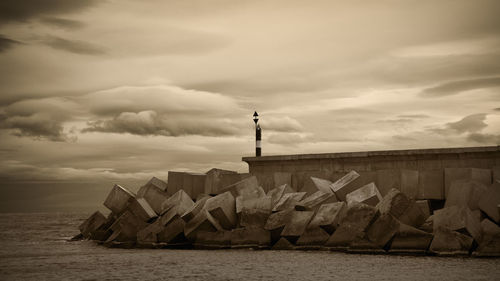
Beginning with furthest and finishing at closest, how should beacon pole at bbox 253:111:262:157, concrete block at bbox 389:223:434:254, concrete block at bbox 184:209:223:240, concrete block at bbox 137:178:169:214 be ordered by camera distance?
beacon pole at bbox 253:111:262:157, concrete block at bbox 137:178:169:214, concrete block at bbox 184:209:223:240, concrete block at bbox 389:223:434:254

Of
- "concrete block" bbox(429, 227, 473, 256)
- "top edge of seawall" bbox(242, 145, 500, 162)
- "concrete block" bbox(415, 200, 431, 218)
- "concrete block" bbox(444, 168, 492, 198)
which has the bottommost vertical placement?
"concrete block" bbox(429, 227, 473, 256)

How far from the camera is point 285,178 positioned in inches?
627

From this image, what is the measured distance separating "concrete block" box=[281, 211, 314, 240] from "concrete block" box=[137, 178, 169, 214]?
401 centimetres

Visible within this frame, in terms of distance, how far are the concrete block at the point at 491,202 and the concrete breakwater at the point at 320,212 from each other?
0.02 metres

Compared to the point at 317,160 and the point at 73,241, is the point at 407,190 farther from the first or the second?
the point at 73,241

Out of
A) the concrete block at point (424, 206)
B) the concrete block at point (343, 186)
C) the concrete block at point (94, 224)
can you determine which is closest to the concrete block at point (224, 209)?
the concrete block at point (343, 186)

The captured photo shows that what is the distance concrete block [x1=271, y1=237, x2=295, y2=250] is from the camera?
12.7m

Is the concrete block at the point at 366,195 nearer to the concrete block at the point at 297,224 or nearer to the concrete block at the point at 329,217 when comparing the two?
the concrete block at the point at 329,217

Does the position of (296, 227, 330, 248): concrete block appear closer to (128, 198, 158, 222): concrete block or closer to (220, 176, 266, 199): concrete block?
(220, 176, 266, 199): concrete block

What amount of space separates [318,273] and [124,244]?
6318 mm

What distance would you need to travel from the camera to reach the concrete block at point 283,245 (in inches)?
500

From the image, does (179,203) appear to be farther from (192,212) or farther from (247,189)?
(247,189)

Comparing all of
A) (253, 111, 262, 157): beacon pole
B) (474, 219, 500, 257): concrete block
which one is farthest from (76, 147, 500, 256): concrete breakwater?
(253, 111, 262, 157): beacon pole

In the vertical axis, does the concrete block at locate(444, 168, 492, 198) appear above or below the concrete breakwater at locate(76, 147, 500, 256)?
above
